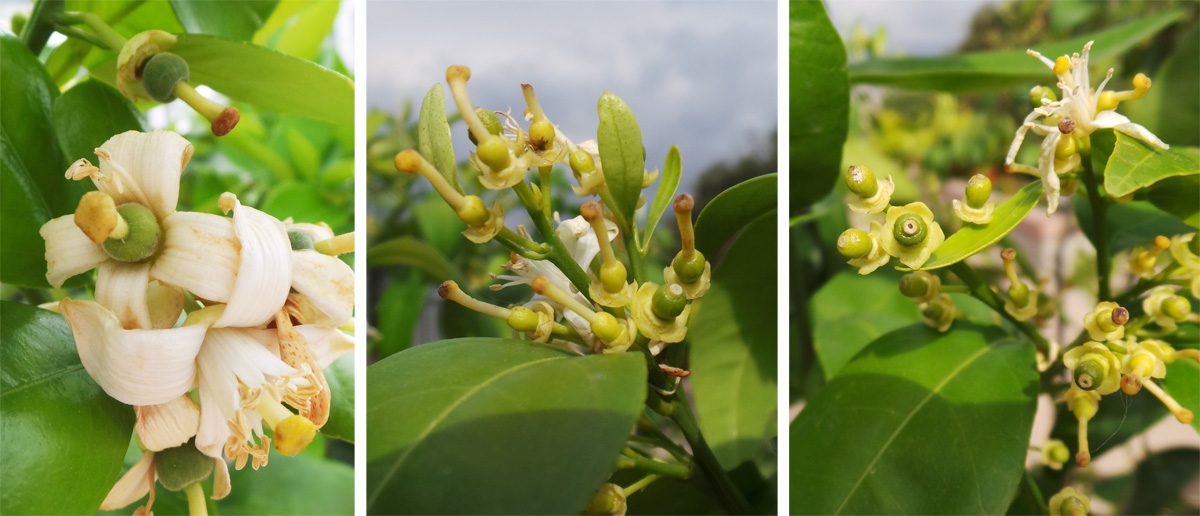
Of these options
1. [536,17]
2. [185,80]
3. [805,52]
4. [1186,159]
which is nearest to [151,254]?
[185,80]

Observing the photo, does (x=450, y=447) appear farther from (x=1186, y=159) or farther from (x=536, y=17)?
(x=1186, y=159)

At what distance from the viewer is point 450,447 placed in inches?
19.2

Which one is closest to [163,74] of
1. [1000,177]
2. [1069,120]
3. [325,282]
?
[325,282]

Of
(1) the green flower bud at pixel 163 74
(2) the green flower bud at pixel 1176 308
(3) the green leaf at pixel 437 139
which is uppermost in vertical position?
(1) the green flower bud at pixel 163 74

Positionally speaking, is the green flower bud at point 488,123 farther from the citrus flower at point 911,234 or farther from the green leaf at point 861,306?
the green leaf at point 861,306

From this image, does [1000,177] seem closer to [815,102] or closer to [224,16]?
[815,102]

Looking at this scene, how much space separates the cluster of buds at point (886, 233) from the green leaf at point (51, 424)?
0.52 metres

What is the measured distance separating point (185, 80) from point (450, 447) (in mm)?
319

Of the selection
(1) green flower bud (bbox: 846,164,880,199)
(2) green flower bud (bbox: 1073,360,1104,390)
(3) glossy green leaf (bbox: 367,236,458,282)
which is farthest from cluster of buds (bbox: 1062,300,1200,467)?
(3) glossy green leaf (bbox: 367,236,458,282)

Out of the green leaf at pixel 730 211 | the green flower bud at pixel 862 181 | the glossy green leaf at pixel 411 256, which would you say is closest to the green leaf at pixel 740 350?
the green leaf at pixel 730 211

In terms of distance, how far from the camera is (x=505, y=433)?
0.48 meters

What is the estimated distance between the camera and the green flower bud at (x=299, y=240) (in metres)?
0.53

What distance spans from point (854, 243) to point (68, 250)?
0.52 metres

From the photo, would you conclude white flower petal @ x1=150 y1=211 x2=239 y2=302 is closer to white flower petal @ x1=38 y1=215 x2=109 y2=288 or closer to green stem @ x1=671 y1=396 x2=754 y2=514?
white flower petal @ x1=38 y1=215 x2=109 y2=288
